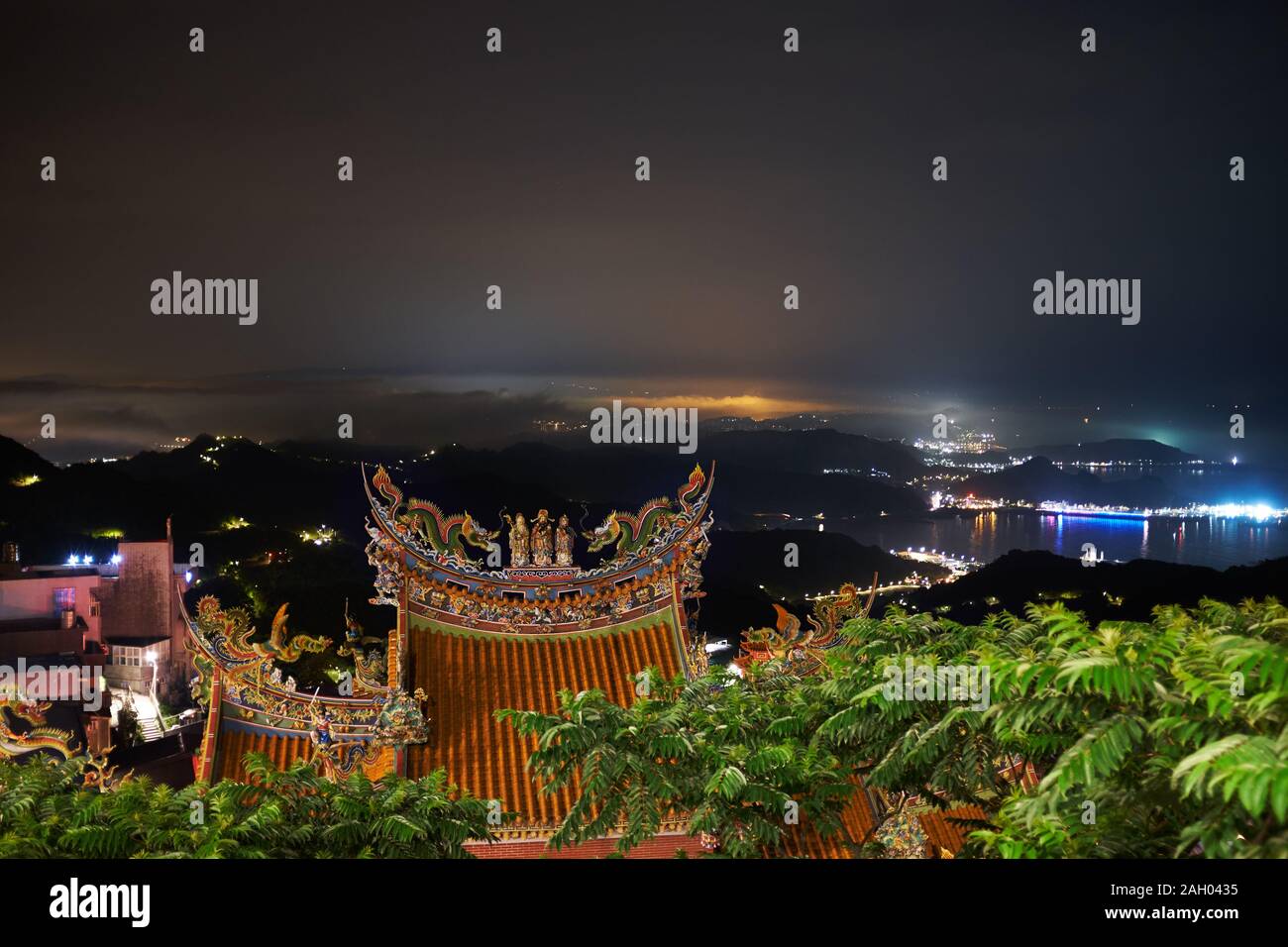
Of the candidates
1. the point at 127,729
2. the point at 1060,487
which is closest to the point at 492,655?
the point at 127,729

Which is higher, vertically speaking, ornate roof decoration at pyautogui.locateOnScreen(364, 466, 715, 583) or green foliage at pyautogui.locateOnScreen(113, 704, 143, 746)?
ornate roof decoration at pyautogui.locateOnScreen(364, 466, 715, 583)

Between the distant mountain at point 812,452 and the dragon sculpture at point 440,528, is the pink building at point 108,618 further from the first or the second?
the distant mountain at point 812,452

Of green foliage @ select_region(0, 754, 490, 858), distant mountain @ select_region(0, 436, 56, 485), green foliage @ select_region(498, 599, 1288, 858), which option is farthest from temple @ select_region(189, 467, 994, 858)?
distant mountain @ select_region(0, 436, 56, 485)

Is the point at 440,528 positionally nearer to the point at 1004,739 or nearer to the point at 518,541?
the point at 518,541

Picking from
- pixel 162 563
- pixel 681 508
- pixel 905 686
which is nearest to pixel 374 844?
pixel 905 686

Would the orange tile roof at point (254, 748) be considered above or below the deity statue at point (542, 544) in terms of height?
below

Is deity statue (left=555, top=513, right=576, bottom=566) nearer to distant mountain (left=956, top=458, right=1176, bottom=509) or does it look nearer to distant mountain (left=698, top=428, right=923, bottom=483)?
distant mountain (left=956, top=458, right=1176, bottom=509)

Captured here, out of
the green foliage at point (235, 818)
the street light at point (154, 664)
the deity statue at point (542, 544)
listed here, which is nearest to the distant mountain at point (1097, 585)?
the deity statue at point (542, 544)
